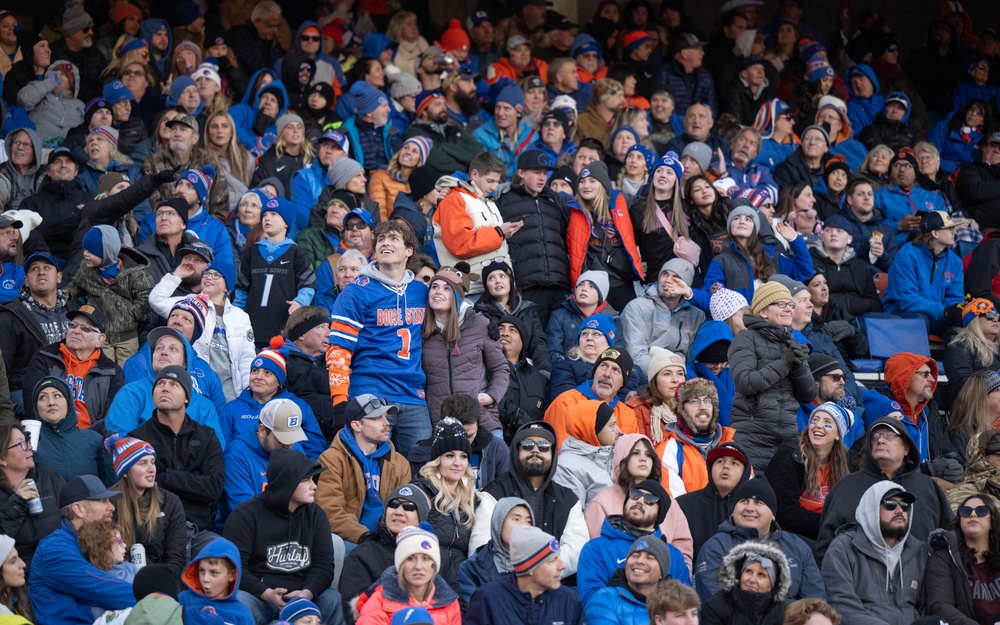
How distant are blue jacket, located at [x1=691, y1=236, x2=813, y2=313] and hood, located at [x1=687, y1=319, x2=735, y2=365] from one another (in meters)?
0.48

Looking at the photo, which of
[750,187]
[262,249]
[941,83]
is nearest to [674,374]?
[262,249]

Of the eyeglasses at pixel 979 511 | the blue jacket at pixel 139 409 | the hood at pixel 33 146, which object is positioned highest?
the eyeglasses at pixel 979 511

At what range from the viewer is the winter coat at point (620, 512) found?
8336 mm

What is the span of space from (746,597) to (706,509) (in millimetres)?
1108

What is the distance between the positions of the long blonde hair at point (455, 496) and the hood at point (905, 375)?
3.63 metres

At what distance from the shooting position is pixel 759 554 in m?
7.65

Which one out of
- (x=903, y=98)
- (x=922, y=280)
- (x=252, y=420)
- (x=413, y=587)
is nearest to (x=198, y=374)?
(x=252, y=420)

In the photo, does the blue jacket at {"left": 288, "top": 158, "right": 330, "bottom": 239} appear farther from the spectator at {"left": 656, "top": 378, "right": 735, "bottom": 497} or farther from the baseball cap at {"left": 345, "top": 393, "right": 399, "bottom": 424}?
the spectator at {"left": 656, "top": 378, "right": 735, "bottom": 497}

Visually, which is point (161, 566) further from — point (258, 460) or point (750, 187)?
point (750, 187)

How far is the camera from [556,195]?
450 inches

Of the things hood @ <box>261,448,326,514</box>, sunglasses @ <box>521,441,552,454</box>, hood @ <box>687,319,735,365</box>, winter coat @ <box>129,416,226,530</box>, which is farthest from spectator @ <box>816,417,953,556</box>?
winter coat @ <box>129,416,226,530</box>

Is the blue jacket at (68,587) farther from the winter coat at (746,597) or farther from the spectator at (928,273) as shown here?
the spectator at (928,273)

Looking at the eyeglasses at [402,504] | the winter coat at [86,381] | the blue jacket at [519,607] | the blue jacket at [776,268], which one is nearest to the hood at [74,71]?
the winter coat at [86,381]

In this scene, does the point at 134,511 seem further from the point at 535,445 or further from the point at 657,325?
the point at 657,325
